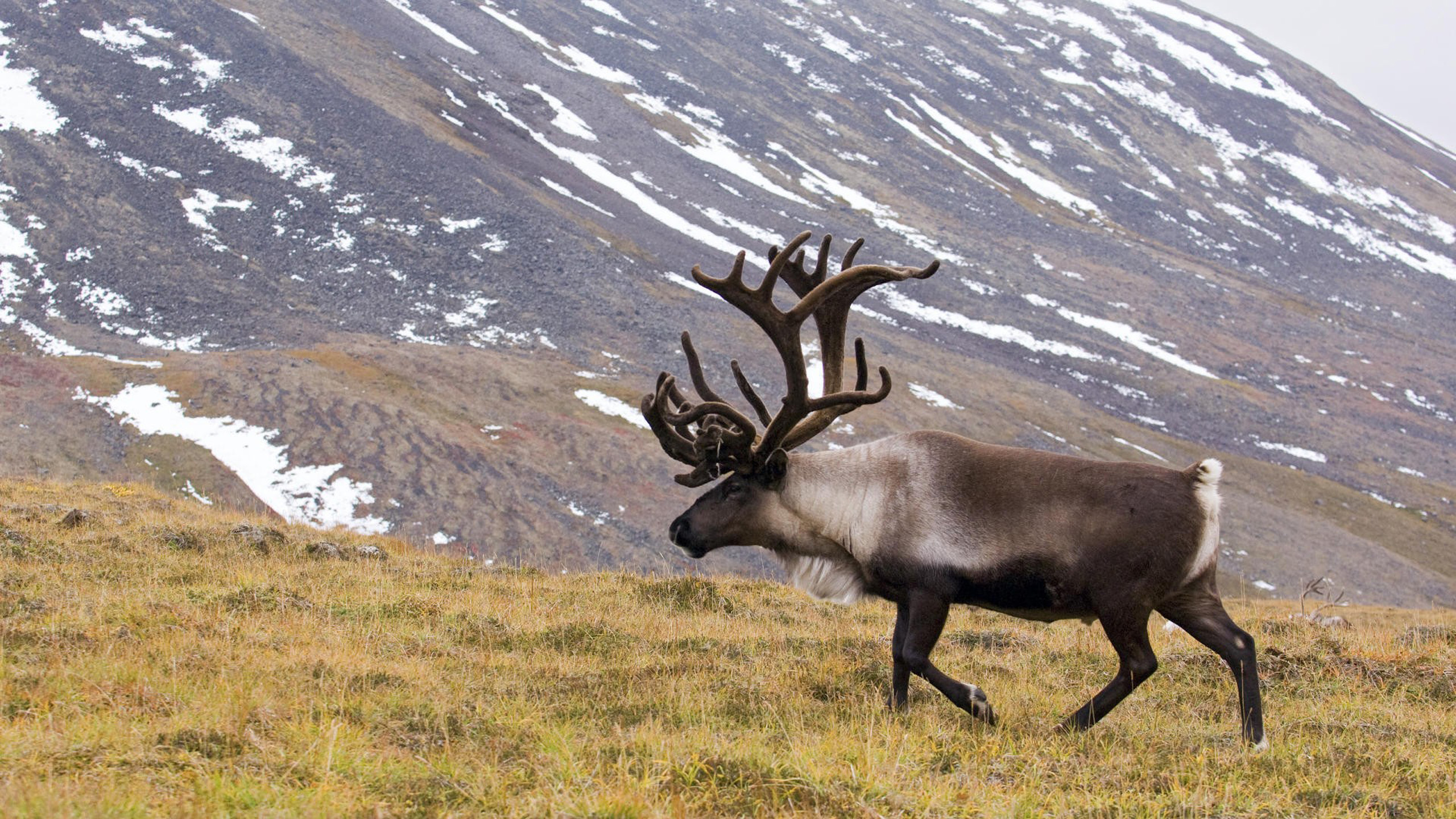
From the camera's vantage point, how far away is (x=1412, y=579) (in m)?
35.3

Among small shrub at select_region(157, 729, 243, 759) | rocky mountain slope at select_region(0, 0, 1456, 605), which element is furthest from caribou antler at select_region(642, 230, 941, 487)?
small shrub at select_region(157, 729, 243, 759)

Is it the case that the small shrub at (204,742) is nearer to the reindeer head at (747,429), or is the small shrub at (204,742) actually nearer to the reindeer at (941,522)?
the reindeer at (941,522)

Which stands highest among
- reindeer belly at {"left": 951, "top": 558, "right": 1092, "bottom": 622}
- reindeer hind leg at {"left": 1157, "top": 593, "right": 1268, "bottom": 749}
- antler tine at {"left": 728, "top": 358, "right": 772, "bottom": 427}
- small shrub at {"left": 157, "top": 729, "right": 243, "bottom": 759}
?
reindeer hind leg at {"left": 1157, "top": 593, "right": 1268, "bottom": 749}

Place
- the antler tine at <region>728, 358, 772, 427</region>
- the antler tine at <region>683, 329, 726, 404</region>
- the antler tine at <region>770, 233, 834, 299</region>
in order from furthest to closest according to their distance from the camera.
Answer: the antler tine at <region>770, 233, 834, 299</region>, the antler tine at <region>728, 358, 772, 427</region>, the antler tine at <region>683, 329, 726, 404</region>

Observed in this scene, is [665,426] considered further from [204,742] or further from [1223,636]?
[204,742]

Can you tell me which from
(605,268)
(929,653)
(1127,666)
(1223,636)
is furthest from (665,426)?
(605,268)

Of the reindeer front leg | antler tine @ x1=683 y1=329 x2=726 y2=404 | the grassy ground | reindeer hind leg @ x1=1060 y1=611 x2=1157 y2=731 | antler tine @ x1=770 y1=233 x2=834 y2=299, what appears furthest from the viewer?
antler tine @ x1=770 y1=233 x2=834 y2=299

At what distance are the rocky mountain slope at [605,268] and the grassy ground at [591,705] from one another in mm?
3721

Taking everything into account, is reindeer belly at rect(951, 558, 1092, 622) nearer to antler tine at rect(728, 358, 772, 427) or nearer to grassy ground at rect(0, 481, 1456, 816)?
grassy ground at rect(0, 481, 1456, 816)

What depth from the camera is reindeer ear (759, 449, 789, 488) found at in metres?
8.52

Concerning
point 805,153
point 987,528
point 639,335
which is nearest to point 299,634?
point 987,528

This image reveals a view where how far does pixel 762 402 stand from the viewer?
8.76 m

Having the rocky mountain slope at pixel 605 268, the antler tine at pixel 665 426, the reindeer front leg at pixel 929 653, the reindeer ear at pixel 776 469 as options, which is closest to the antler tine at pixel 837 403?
the reindeer ear at pixel 776 469

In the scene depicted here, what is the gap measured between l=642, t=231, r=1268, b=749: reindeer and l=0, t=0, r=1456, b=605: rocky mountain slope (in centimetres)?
380
